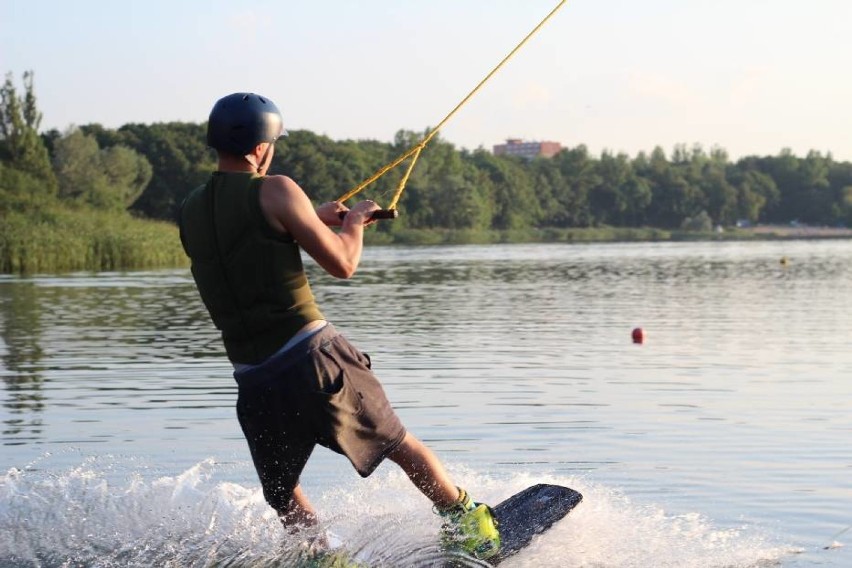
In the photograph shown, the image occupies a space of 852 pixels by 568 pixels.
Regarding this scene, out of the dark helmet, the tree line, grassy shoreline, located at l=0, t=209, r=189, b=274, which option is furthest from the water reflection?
the tree line

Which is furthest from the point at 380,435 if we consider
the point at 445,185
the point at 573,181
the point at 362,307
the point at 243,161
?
the point at 573,181

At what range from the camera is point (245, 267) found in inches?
199

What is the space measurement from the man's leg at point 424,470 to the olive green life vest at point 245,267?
68 centimetres

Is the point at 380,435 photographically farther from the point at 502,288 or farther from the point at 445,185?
the point at 445,185

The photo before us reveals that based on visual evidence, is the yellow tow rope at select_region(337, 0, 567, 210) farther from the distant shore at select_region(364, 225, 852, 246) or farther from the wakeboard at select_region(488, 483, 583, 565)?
the distant shore at select_region(364, 225, 852, 246)

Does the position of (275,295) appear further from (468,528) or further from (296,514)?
(468,528)

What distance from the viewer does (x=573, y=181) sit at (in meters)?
171

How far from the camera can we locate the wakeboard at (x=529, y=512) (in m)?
5.88

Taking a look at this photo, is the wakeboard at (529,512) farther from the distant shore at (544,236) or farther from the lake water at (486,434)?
the distant shore at (544,236)

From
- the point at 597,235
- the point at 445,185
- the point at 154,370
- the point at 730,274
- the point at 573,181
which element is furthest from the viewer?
the point at 573,181

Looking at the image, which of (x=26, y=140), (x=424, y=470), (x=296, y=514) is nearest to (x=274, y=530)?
(x=296, y=514)

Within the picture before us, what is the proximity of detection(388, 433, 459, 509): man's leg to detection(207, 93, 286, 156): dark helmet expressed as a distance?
134 cm

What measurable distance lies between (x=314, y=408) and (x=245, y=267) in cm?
60

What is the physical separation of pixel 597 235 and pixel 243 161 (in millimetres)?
134318
